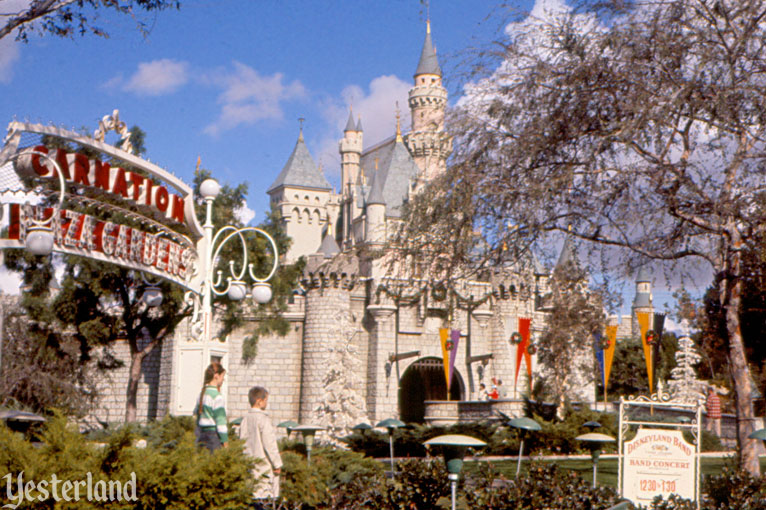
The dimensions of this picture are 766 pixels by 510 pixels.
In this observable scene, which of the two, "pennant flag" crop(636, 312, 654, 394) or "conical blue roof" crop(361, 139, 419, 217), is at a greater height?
"conical blue roof" crop(361, 139, 419, 217)

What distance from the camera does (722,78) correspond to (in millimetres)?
10250

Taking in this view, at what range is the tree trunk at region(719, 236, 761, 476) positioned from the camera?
10.3 metres

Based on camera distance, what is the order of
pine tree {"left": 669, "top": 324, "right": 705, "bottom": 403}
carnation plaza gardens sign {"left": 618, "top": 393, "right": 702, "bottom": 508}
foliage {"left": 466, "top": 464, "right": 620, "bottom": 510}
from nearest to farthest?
foliage {"left": 466, "top": 464, "right": 620, "bottom": 510} < carnation plaza gardens sign {"left": 618, "top": 393, "right": 702, "bottom": 508} < pine tree {"left": 669, "top": 324, "right": 705, "bottom": 403}

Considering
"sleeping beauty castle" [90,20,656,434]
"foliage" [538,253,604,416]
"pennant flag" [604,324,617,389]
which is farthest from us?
"sleeping beauty castle" [90,20,656,434]

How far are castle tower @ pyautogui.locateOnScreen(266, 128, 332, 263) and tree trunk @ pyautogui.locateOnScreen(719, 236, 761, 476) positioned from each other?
54.8 meters

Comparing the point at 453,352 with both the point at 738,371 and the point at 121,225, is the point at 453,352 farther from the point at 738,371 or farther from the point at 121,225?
the point at 738,371

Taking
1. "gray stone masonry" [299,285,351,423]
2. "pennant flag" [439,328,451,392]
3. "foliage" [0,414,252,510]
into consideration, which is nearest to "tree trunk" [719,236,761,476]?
"foliage" [0,414,252,510]

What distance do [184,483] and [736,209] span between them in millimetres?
6732

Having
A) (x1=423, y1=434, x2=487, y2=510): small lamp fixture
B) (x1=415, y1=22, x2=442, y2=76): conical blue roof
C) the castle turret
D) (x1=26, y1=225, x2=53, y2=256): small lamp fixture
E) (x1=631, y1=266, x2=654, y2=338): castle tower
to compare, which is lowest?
(x1=423, y1=434, x2=487, y2=510): small lamp fixture

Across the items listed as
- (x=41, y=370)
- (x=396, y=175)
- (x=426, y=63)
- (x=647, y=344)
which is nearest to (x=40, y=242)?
(x=41, y=370)

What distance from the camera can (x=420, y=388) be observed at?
41.7m

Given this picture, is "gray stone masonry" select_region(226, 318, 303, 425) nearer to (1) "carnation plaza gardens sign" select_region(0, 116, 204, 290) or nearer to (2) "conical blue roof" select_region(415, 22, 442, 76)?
(1) "carnation plaza gardens sign" select_region(0, 116, 204, 290)

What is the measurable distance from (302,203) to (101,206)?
52787 mm

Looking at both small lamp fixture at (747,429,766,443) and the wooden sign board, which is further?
small lamp fixture at (747,429,766,443)
